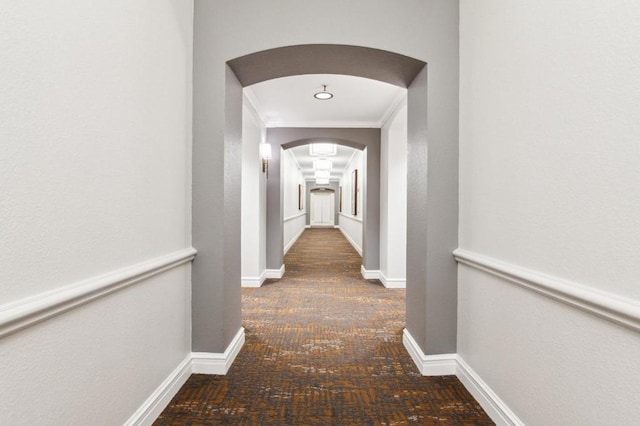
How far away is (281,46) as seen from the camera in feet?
7.15

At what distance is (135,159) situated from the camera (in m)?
1.54

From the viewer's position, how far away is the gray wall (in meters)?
2.18

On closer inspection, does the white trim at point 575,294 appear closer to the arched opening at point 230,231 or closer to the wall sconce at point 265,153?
the arched opening at point 230,231

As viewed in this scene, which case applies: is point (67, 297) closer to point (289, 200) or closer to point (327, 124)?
point (327, 124)

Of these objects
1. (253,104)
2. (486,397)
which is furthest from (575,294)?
(253,104)

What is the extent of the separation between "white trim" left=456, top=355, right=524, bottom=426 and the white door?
59.9 ft

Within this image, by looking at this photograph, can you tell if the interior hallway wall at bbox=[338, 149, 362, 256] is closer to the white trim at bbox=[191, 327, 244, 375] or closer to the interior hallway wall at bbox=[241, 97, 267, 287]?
the interior hallway wall at bbox=[241, 97, 267, 287]

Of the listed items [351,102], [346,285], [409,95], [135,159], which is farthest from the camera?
[346,285]

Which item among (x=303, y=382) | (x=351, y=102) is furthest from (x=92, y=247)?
(x=351, y=102)

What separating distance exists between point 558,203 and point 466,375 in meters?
1.22

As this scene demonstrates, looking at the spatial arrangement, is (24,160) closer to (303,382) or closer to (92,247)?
(92,247)

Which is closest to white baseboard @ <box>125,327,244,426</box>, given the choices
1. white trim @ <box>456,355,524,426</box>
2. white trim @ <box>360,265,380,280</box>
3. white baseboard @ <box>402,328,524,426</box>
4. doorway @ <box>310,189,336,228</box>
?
white baseboard @ <box>402,328,524,426</box>

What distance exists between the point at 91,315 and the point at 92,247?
0.24m

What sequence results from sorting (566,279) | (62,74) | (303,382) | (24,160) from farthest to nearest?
(303,382) < (566,279) < (62,74) < (24,160)
